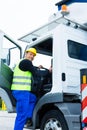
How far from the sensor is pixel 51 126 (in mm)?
5680

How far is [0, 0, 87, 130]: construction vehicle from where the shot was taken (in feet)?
18.3

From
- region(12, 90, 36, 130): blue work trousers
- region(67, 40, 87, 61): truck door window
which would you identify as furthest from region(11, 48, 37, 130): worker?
region(67, 40, 87, 61): truck door window

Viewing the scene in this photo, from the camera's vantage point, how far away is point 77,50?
6.03 meters

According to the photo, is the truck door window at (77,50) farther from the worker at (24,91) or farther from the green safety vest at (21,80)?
the green safety vest at (21,80)

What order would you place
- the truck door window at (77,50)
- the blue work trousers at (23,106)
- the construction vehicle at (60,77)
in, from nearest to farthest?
1. the construction vehicle at (60,77)
2. the truck door window at (77,50)
3. the blue work trousers at (23,106)

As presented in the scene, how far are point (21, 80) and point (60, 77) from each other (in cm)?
85

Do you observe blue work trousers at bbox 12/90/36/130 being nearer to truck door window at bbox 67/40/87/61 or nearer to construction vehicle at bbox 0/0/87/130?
construction vehicle at bbox 0/0/87/130

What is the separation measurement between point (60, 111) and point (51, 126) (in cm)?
30

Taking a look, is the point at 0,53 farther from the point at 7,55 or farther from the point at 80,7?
the point at 80,7

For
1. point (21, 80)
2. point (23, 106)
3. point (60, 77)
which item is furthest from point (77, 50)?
point (23, 106)

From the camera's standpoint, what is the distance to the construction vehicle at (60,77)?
18.3 ft

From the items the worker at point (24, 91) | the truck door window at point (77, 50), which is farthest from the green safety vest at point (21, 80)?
the truck door window at point (77, 50)

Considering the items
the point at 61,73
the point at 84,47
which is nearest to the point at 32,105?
the point at 61,73

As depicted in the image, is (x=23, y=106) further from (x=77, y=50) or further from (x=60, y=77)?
(x=77, y=50)
